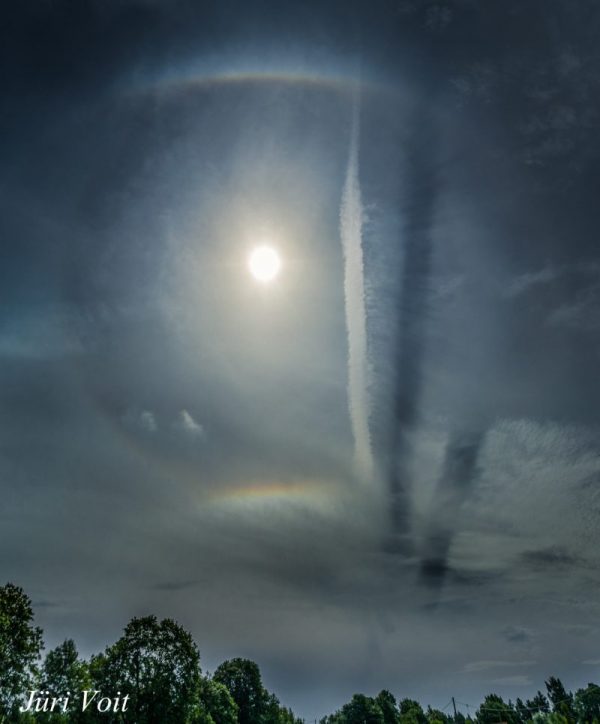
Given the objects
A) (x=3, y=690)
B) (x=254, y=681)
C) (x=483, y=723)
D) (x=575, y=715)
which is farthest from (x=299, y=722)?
(x=3, y=690)

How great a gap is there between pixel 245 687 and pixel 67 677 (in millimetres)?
62882

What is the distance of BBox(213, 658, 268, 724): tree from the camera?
100 meters

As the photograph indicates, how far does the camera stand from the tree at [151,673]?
5644 cm

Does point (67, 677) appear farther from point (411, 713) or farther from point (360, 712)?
point (411, 713)

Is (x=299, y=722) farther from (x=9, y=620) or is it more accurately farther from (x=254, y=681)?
(x=9, y=620)

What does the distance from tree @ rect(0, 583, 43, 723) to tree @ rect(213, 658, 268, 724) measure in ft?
225

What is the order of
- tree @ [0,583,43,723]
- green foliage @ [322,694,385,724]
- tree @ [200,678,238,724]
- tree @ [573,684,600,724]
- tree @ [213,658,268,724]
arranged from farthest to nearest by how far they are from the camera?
tree @ [573,684,600,724], green foliage @ [322,694,385,724], tree @ [213,658,268,724], tree @ [200,678,238,724], tree @ [0,583,43,723]

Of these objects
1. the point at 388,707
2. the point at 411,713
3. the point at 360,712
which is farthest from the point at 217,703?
the point at 411,713

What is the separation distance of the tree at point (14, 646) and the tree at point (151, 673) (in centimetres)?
1552

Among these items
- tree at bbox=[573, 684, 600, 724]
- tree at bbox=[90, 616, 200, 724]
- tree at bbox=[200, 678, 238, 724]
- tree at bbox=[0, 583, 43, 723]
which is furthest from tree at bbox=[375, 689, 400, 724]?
tree at bbox=[0, 583, 43, 723]

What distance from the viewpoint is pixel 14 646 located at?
44750mm

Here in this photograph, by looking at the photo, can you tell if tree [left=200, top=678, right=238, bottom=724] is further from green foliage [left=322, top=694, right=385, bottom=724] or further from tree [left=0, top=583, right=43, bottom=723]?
green foliage [left=322, top=694, right=385, bottom=724]

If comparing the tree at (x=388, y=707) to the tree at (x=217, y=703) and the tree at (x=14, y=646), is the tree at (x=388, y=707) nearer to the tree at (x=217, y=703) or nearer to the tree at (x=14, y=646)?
the tree at (x=217, y=703)

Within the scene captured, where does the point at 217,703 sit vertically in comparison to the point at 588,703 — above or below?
below
